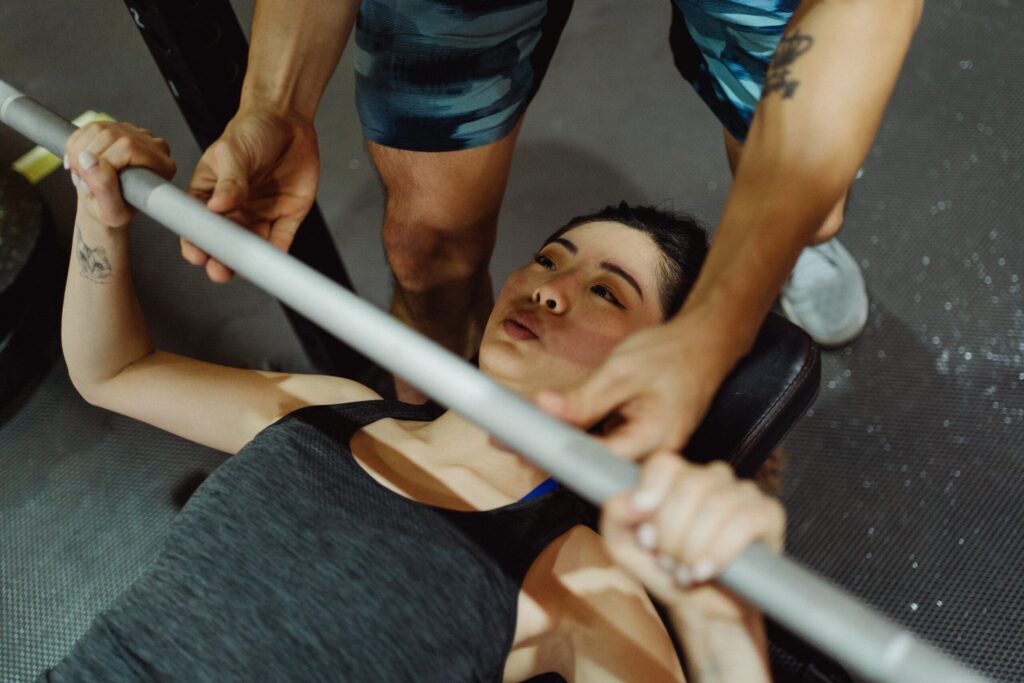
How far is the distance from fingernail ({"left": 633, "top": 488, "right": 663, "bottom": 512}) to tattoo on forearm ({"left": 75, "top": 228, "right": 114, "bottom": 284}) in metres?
0.83

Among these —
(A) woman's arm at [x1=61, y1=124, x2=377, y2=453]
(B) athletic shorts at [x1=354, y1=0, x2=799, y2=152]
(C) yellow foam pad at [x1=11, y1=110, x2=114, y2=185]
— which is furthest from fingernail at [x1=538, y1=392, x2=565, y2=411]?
(C) yellow foam pad at [x1=11, y1=110, x2=114, y2=185]

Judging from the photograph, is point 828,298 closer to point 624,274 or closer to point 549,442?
point 624,274

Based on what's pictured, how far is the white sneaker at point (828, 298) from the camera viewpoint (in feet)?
6.10

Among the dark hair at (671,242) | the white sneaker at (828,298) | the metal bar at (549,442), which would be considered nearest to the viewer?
the metal bar at (549,442)

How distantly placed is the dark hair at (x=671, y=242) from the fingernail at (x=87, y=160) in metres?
0.62

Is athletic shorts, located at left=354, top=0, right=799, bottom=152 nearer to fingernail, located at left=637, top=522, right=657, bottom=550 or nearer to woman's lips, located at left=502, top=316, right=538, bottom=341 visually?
woman's lips, located at left=502, top=316, right=538, bottom=341

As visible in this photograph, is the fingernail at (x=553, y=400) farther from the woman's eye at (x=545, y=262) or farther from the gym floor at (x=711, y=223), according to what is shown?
the gym floor at (x=711, y=223)

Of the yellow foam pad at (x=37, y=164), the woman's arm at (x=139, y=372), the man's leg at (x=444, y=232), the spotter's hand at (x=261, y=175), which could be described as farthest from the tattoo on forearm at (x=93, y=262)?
the yellow foam pad at (x=37, y=164)

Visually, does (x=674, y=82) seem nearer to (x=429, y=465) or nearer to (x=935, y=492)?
(x=935, y=492)

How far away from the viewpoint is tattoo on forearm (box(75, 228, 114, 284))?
109cm

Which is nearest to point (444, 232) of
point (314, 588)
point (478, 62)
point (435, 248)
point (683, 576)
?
point (435, 248)

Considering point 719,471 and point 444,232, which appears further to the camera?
point 444,232

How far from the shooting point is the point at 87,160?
38.2 inches

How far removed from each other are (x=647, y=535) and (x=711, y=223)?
5.43ft
